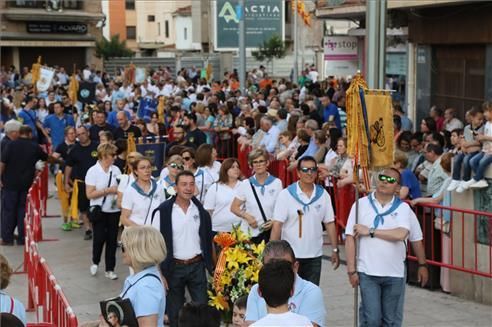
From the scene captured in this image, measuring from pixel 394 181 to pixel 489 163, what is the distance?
237 cm

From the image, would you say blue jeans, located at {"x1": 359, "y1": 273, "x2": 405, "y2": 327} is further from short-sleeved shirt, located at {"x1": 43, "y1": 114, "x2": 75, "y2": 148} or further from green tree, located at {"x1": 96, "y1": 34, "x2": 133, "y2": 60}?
green tree, located at {"x1": 96, "y1": 34, "x2": 133, "y2": 60}

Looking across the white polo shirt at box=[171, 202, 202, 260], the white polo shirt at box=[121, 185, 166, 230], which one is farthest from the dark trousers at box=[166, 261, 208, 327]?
the white polo shirt at box=[121, 185, 166, 230]

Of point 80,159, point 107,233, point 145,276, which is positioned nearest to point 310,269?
point 145,276

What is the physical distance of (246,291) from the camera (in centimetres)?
823

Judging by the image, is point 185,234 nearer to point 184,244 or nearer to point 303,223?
point 184,244

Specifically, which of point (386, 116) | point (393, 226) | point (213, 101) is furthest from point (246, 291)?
point (213, 101)

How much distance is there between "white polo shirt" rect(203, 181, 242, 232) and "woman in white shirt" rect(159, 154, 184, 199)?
1.51ft

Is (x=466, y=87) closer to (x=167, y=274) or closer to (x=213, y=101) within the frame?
(x=213, y=101)

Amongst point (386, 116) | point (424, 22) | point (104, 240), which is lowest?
point (104, 240)

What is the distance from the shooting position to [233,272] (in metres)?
8.27

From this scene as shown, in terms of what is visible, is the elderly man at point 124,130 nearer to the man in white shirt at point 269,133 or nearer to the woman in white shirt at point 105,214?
the man in white shirt at point 269,133

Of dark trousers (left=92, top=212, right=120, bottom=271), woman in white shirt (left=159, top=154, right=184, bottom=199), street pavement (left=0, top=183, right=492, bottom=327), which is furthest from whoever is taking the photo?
dark trousers (left=92, top=212, right=120, bottom=271)

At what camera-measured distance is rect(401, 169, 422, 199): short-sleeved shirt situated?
10992 millimetres

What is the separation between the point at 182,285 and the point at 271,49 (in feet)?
157
